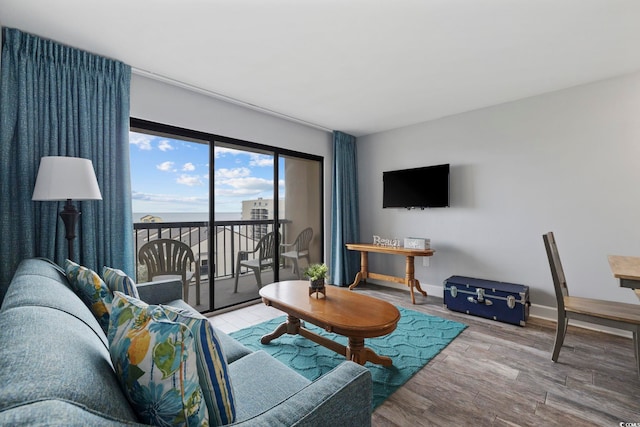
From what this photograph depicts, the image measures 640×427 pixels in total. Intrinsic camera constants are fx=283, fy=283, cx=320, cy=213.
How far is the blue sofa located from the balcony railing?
1911mm

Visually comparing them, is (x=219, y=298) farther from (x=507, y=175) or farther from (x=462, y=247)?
(x=507, y=175)

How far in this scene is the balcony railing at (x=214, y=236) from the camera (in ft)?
10.1

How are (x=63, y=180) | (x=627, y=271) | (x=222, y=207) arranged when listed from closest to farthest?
(x=627, y=271), (x=63, y=180), (x=222, y=207)

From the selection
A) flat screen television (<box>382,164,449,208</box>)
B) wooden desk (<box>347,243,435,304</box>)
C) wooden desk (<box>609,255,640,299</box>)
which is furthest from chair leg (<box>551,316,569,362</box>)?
flat screen television (<box>382,164,449,208</box>)

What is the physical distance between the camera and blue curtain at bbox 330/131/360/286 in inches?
174

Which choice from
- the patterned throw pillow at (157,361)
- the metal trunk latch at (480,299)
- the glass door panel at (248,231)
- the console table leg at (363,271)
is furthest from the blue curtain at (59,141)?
the metal trunk latch at (480,299)

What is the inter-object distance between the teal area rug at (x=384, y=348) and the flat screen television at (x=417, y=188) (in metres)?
1.51

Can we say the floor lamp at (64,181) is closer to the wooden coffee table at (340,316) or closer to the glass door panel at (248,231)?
the wooden coffee table at (340,316)

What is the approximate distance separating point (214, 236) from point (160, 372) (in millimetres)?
2712

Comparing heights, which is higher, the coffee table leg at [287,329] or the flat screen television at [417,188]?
the flat screen television at [417,188]

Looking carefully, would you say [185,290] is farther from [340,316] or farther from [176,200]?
[340,316]

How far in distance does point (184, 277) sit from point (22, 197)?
152cm

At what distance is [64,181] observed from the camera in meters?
1.81

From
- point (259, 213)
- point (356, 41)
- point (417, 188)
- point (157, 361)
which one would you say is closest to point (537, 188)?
point (417, 188)
